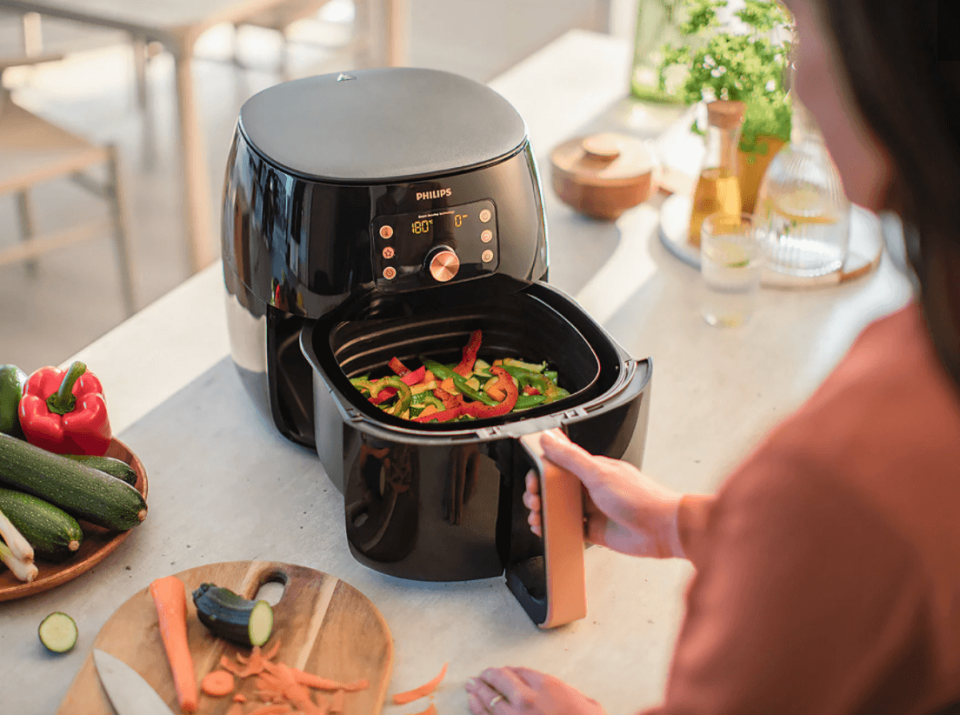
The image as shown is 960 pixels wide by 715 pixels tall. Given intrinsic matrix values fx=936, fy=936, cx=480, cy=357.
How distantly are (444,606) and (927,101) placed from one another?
2.17 feet

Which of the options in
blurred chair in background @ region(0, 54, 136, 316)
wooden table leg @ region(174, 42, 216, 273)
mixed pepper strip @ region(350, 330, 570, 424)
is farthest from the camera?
wooden table leg @ region(174, 42, 216, 273)

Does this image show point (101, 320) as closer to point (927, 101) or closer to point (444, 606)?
point (444, 606)

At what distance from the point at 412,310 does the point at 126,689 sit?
0.46 meters

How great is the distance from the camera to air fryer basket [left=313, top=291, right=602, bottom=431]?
0.99 metres

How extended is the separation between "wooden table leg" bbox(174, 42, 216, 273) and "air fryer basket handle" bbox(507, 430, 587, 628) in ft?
6.72

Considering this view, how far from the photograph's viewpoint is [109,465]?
96 cm

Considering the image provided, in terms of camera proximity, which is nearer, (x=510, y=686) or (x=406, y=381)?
(x=510, y=686)

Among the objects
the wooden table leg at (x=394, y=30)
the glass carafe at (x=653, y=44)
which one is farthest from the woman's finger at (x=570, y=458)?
the wooden table leg at (x=394, y=30)

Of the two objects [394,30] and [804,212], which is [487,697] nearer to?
[804,212]

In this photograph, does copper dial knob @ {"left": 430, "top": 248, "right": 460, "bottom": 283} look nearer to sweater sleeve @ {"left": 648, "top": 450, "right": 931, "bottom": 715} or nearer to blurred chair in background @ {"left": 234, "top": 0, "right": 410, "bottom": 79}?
sweater sleeve @ {"left": 648, "top": 450, "right": 931, "bottom": 715}

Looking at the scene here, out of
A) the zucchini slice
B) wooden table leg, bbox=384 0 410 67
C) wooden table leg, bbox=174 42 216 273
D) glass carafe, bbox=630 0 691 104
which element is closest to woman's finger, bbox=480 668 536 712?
the zucchini slice

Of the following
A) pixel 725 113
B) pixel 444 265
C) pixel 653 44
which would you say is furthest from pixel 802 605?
pixel 653 44

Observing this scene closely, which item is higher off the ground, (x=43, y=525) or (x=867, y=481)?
(x=867, y=481)

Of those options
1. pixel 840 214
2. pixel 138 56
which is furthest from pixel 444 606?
pixel 138 56
